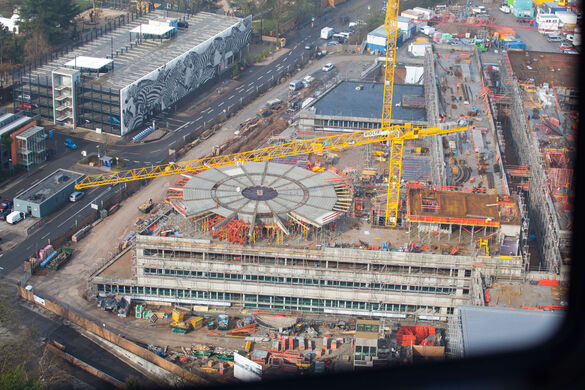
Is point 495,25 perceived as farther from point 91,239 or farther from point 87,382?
point 87,382

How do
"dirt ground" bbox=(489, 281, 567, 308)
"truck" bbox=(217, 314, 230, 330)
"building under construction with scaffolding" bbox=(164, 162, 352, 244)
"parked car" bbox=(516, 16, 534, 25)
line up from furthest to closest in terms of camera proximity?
"parked car" bbox=(516, 16, 534, 25), "building under construction with scaffolding" bbox=(164, 162, 352, 244), "truck" bbox=(217, 314, 230, 330), "dirt ground" bbox=(489, 281, 567, 308)

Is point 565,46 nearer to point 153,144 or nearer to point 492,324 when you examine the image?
point 153,144

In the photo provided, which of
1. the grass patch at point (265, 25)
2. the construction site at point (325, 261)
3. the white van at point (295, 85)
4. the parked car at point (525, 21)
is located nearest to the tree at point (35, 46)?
the white van at point (295, 85)

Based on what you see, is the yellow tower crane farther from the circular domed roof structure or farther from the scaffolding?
the scaffolding

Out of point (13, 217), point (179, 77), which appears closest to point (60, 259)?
point (13, 217)

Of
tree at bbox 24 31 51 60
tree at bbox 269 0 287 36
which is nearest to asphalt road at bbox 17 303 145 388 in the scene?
tree at bbox 24 31 51 60

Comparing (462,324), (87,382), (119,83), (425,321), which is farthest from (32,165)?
(462,324)

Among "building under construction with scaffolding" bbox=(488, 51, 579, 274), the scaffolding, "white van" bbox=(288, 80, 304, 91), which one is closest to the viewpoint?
the scaffolding
